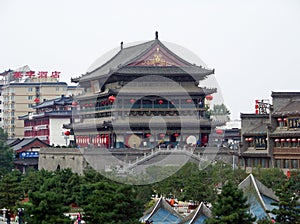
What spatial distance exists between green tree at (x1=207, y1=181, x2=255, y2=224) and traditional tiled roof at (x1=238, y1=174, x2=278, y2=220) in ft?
13.3

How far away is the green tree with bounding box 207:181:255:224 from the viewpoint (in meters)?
31.7

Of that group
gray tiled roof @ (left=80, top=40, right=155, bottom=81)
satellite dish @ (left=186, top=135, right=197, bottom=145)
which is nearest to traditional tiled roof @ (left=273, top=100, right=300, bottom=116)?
satellite dish @ (left=186, top=135, right=197, bottom=145)

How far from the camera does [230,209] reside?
32.0 meters

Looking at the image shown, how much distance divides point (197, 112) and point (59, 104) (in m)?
31.7

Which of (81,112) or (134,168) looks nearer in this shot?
(134,168)

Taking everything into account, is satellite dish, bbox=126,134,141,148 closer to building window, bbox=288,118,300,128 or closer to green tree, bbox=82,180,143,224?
building window, bbox=288,118,300,128

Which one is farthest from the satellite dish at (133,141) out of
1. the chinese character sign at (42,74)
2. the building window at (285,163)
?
the chinese character sign at (42,74)

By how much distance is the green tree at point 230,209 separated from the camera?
1249 inches

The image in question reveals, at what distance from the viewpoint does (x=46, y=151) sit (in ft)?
258

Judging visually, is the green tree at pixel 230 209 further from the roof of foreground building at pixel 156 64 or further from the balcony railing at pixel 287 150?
the roof of foreground building at pixel 156 64

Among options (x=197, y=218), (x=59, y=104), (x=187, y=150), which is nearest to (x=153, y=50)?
(x=187, y=150)

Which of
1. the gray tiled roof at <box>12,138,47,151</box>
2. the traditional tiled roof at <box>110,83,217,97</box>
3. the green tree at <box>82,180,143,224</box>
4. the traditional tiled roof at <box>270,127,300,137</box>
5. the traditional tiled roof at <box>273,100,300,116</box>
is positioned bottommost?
the green tree at <box>82,180,143,224</box>

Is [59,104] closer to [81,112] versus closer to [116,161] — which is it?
[81,112]

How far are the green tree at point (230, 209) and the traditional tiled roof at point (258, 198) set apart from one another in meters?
4.06
